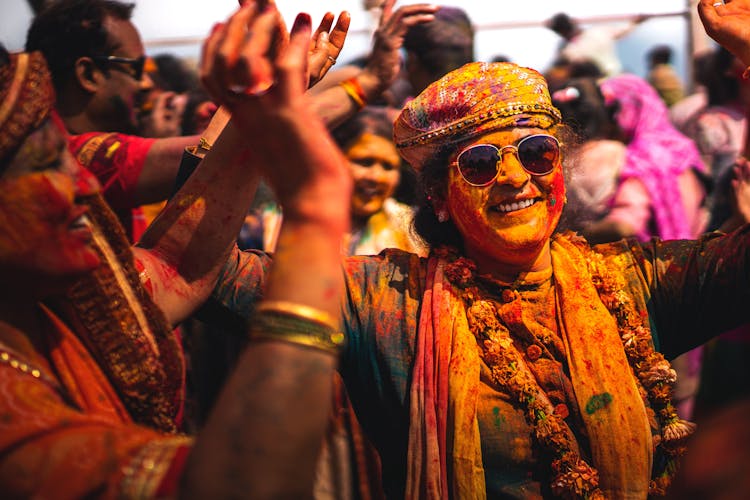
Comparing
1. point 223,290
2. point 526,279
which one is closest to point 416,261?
point 526,279

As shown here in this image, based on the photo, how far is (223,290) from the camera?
2760mm

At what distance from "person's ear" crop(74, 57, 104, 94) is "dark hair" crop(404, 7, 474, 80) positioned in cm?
201

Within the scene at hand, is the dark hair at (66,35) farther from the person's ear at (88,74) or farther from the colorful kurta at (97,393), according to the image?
the colorful kurta at (97,393)

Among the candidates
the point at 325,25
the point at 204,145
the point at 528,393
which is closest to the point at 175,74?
the point at 325,25

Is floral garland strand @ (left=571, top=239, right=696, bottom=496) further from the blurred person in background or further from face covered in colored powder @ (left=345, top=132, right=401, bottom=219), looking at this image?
the blurred person in background

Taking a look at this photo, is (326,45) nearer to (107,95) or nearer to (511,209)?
(511,209)

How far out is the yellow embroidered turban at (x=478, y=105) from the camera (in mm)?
2961

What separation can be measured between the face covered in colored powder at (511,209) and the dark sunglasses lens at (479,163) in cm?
2

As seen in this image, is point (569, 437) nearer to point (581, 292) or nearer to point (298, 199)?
point (581, 292)

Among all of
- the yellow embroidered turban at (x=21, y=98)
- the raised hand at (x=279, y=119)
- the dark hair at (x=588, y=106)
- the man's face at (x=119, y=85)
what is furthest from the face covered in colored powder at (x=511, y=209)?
the dark hair at (x=588, y=106)

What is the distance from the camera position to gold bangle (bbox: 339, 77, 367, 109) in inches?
135

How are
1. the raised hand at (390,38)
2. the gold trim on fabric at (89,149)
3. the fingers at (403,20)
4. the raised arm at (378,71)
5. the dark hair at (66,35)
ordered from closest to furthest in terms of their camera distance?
the raised arm at (378,71)
the gold trim on fabric at (89,149)
the raised hand at (390,38)
the fingers at (403,20)
the dark hair at (66,35)

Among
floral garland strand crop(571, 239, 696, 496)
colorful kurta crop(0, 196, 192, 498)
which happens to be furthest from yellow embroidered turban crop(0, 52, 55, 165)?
floral garland strand crop(571, 239, 696, 496)

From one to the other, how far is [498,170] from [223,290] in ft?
3.14
